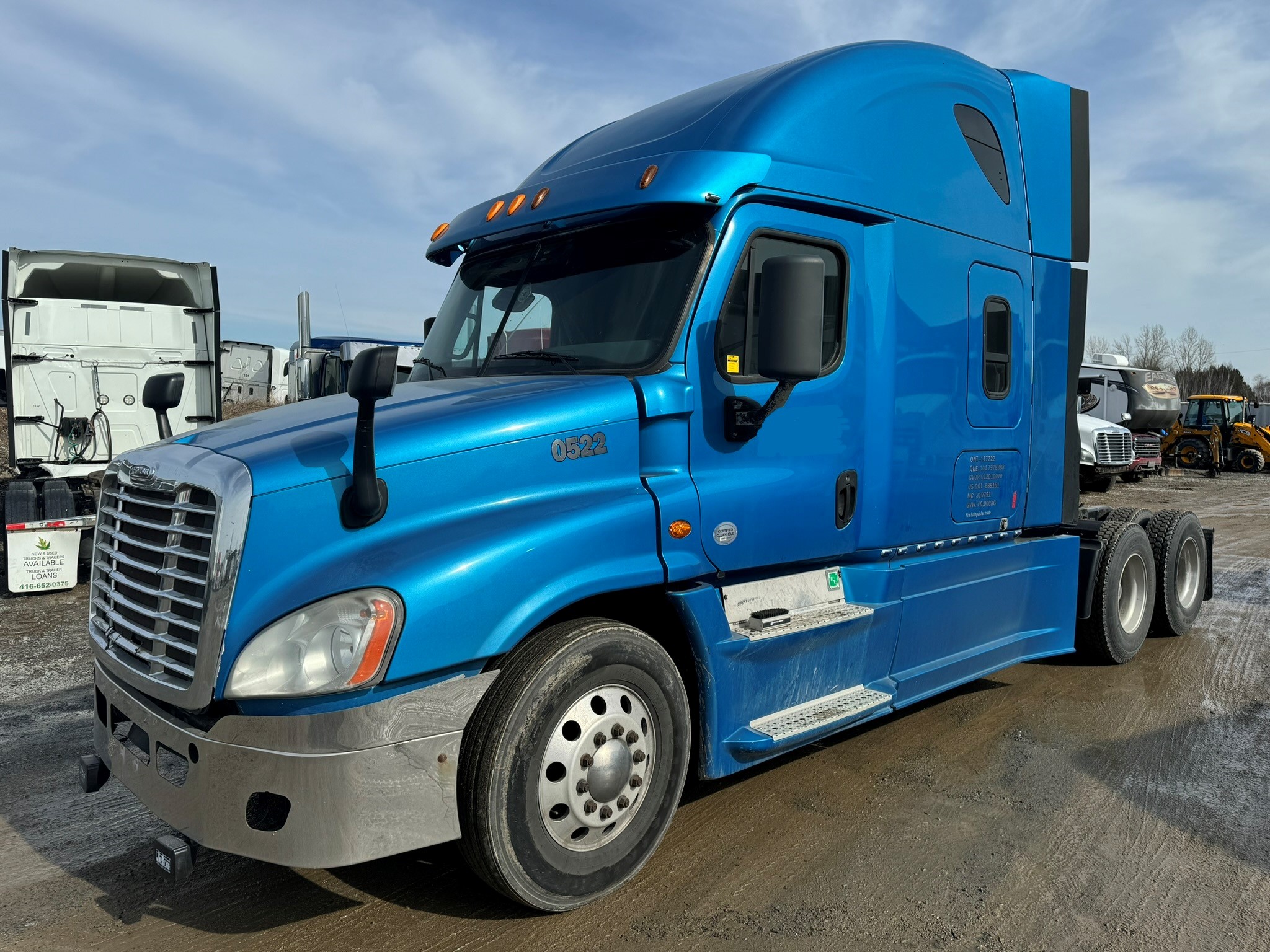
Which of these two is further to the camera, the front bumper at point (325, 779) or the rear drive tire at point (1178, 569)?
the rear drive tire at point (1178, 569)

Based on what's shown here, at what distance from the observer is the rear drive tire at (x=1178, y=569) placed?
7.42 meters

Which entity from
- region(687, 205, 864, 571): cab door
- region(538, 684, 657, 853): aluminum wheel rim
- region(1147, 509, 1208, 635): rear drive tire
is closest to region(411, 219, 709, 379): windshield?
region(687, 205, 864, 571): cab door

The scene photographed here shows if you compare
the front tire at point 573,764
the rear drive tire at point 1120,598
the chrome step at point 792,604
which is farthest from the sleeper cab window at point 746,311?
the rear drive tire at point 1120,598

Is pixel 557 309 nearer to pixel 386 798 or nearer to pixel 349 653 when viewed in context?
pixel 349 653

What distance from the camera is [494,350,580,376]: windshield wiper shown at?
13.2 ft

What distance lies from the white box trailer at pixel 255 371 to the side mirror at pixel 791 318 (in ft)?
107

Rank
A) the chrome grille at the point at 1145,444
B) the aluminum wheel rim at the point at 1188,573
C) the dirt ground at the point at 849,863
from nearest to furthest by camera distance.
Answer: the dirt ground at the point at 849,863
the aluminum wheel rim at the point at 1188,573
the chrome grille at the point at 1145,444

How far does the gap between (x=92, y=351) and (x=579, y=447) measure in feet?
31.0

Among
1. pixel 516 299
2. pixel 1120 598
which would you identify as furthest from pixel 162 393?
pixel 1120 598

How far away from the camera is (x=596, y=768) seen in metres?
3.45

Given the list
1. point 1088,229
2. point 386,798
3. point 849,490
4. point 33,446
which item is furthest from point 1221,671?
point 33,446

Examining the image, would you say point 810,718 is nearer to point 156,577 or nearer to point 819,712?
point 819,712

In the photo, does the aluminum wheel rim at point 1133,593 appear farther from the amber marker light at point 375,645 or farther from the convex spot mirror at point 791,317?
the amber marker light at point 375,645

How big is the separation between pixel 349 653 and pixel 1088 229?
5482 mm
